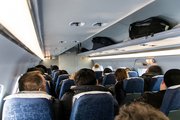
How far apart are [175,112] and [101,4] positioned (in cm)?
194

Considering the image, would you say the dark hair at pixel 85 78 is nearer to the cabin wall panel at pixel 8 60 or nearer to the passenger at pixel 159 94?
the passenger at pixel 159 94

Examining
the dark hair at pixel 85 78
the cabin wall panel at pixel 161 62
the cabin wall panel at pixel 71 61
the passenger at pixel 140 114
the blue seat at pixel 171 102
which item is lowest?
the blue seat at pixel 171 102

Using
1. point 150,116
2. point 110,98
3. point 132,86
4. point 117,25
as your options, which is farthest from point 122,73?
point 150,116

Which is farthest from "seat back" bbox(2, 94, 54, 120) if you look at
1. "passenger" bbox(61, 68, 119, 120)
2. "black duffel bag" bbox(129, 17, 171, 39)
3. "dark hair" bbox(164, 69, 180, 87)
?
"black duffel bag" bbox(129, 17, 171, 39)

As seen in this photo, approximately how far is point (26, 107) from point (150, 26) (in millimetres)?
2966

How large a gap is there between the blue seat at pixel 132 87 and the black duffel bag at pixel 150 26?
3.71ft

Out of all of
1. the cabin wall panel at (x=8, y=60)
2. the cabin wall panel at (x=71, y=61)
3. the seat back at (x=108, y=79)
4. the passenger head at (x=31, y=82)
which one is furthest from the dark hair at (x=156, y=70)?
the cabin wall panel at (x=71, y=61)

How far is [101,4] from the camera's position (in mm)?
1761

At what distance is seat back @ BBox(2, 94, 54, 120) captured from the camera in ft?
4.19

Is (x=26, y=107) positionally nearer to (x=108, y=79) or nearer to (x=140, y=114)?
(x=140, y=114)

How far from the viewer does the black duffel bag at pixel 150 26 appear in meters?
2.96

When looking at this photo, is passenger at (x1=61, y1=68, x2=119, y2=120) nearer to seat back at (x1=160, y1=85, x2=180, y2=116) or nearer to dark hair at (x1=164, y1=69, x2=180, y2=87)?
seat back at (x1=160, y1=85, x2=180, y2=116)

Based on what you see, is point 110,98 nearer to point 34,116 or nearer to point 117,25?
A: point 34,116

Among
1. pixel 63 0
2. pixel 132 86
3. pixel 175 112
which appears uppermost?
pixel 63 0
